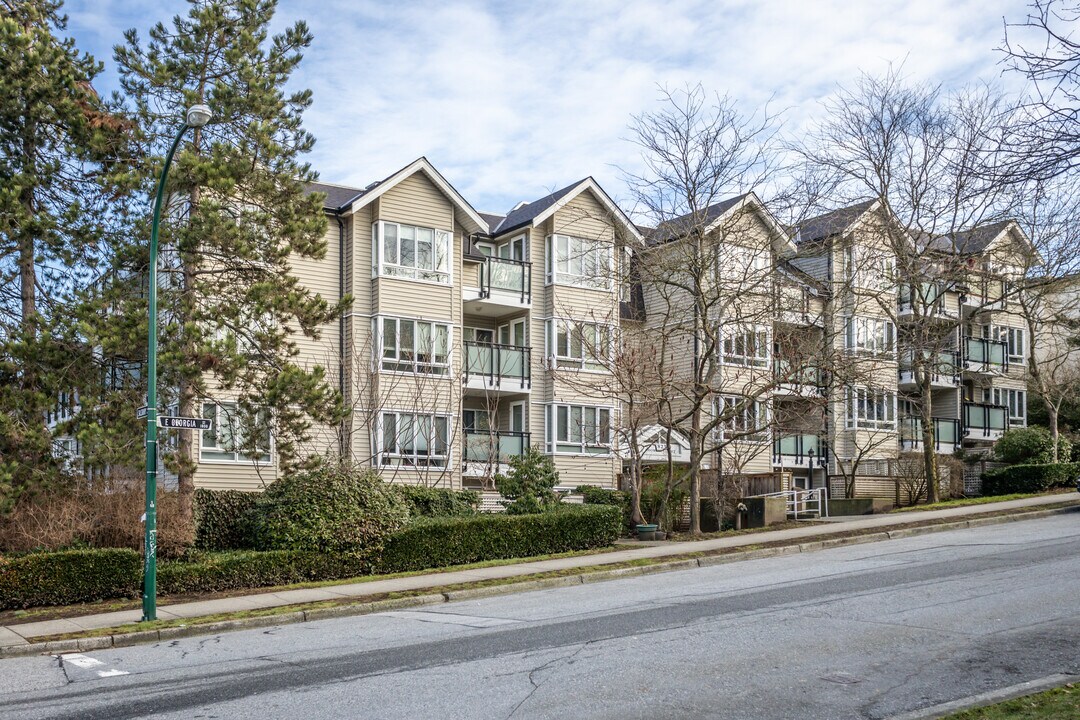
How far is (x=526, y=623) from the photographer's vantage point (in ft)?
44.3

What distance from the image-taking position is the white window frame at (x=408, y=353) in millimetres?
31344

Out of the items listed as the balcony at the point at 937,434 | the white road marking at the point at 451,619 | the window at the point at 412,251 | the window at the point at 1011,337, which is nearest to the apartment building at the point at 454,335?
the window at the point at 412,251

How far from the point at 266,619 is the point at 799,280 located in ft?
56.0

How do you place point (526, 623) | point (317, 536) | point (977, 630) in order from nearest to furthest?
point (977, 630)
point (526, 623)
point (317, 536)

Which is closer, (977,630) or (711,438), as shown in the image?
(977,630)

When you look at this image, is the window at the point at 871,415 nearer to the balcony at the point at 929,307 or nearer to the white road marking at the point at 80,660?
the balcony at the point at 929,307

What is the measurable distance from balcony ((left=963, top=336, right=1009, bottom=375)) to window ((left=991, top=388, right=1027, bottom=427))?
1788mm

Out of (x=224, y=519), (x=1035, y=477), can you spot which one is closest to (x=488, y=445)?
(x=224, y=519)

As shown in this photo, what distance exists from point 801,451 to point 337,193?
20108 millimetres

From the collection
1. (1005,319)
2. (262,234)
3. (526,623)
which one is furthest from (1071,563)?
(1005,319)

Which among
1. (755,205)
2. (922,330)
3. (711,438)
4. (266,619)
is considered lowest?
(266,619)

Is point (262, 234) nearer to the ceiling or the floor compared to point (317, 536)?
nearer to the ceiling

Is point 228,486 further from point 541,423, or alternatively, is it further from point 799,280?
point 799,280

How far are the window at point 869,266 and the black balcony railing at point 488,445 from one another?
438 inches
